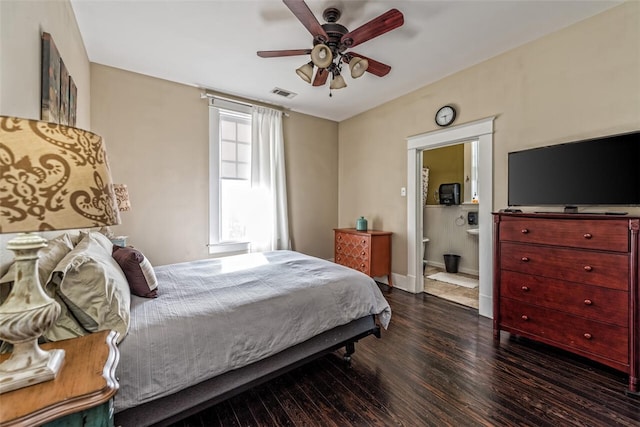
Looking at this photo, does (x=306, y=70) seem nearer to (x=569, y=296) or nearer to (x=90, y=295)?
(x=90, y=295)

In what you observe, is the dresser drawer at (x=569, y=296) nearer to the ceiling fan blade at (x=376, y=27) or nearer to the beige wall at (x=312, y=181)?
the ceiling fan blade at (x=376, y=27)

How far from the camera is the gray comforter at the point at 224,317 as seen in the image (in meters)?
1.26

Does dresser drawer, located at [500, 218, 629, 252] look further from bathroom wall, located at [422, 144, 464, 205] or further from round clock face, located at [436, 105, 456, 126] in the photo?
bathroom wall, located at [422, 144, 464, 205]

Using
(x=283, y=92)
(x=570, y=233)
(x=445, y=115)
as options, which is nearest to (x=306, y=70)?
(x=283, y=92)

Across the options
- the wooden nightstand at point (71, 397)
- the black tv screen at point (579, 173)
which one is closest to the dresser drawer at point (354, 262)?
the black tv screen at point (579, 173)

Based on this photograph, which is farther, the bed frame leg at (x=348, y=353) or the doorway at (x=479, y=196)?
the doorway at (x=479, y=196)

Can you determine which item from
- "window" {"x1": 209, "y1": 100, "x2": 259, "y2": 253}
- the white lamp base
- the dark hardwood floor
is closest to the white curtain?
"window" {"x1": 209, "y1": 100, "x2": 259, "y2": 253}

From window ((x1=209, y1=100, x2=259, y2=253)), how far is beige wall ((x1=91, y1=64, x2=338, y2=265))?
0.11m

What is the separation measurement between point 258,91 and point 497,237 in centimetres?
334

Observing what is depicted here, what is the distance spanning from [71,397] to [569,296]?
2917mm

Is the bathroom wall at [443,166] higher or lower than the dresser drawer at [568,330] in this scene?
higher

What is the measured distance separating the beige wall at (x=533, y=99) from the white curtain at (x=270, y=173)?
60.9 inches

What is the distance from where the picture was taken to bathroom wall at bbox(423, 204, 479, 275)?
4.89m

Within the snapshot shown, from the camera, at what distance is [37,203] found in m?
0.66
